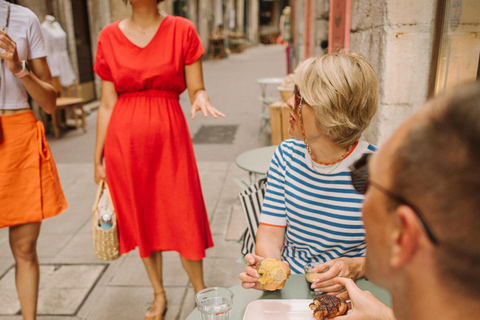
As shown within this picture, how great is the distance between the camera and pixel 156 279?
8.79ft

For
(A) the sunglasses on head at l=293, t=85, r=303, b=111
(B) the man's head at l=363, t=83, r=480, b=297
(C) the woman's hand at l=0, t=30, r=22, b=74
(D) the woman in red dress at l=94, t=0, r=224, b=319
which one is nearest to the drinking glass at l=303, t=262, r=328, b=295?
(A) the sunglasses on head at l=293, t=85, r=303, b=111

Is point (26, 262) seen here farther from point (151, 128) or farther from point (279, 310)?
point (279, 310)

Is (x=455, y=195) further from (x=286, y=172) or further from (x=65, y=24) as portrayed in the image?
(x=65, y=24)

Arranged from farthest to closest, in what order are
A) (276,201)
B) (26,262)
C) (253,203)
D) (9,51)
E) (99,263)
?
1. (99,263)
2. (26,262)
3. (253,203)
4. (9,51)
5. (276,201)

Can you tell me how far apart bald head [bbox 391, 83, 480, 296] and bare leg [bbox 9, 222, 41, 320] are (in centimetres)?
223

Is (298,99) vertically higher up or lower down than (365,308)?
higher up

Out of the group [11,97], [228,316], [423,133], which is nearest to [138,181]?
[11,97]

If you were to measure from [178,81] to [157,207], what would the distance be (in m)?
0.78

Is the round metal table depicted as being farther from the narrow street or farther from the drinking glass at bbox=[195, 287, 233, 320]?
the narrow street

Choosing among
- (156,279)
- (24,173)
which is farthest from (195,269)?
(24,173)

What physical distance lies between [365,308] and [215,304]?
0.47m

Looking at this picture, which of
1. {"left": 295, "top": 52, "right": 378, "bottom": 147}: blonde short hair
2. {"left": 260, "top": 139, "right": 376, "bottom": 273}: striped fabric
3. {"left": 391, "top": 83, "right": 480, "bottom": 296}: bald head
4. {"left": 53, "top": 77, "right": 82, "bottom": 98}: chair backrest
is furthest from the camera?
{"left": 53, "top": 77, "right": 82, "bottom": 98}: chair backrest

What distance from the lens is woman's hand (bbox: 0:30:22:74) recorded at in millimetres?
1896

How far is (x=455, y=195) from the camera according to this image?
0.53 m
